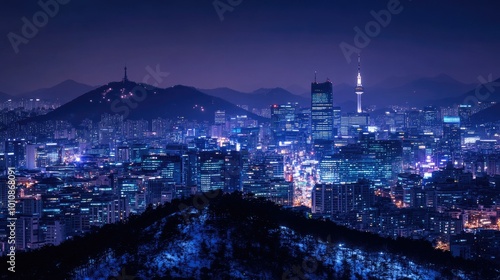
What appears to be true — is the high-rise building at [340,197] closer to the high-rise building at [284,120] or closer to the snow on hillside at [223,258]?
the snow on hillside at [223,258]

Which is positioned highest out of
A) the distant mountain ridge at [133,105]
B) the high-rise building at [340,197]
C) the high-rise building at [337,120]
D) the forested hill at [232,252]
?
the distant mountain ridge at [133,105]

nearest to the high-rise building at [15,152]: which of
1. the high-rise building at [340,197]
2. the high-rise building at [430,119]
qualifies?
the high-rise building at [340,197]

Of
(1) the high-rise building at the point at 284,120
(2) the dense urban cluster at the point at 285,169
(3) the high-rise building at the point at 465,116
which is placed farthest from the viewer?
(1) the high-rise building at the point at 284,120

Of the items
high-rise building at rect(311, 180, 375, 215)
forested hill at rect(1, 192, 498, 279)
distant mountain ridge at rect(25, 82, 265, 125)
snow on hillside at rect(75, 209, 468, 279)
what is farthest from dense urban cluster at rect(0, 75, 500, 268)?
snow on hillside at rect(75, 209, 468, 279)

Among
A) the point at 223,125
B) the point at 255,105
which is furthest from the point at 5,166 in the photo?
the point at 255,105

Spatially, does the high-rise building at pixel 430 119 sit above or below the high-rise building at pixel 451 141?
above

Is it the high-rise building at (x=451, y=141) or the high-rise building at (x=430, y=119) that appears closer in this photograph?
the high-rise building at (x=451, y=141)

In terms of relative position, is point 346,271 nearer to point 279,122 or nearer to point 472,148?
point 472,148
